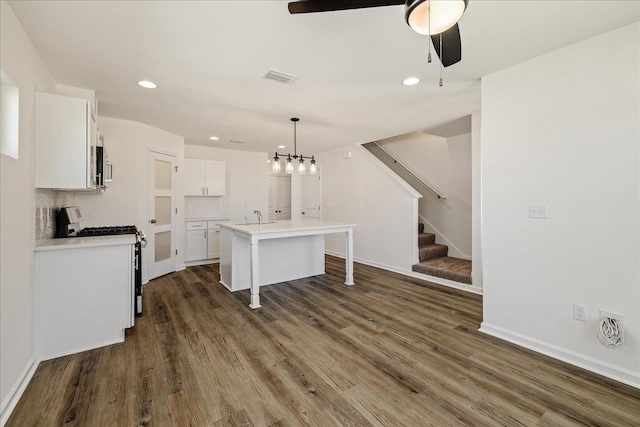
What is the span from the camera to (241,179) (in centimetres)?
615

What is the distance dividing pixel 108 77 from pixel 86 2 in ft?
3.73

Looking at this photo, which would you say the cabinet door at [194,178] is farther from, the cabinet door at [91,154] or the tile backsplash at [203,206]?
the cabinet door at [91,154]

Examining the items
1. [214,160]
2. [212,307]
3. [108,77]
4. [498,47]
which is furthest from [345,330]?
[214,160]

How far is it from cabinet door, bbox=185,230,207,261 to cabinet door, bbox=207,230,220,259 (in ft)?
0.25

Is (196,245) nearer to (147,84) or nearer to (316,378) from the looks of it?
(147,84)

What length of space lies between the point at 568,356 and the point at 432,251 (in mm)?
2870

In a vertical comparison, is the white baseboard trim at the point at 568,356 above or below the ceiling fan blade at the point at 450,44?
below

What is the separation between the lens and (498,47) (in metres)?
2.11

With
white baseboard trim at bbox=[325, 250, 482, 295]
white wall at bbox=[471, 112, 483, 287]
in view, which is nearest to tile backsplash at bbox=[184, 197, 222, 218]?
white baseboard trim at bbox=[325, 250, 482, 295]

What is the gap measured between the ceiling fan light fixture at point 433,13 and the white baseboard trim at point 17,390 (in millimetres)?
2962

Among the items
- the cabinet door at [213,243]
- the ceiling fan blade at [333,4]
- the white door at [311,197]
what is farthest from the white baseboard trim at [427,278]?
the ceiling fan blade at [333,4]

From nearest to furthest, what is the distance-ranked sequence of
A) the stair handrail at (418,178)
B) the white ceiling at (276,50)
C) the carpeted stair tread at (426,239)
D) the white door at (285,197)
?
the white ceiling at (276,50)
the carpeted stair tread at (426,239)
the stair handrail at (418,178)
the white door at (285,197)

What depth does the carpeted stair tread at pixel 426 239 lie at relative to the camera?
5.25m

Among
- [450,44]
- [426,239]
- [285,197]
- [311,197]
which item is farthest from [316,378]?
[285,197]
